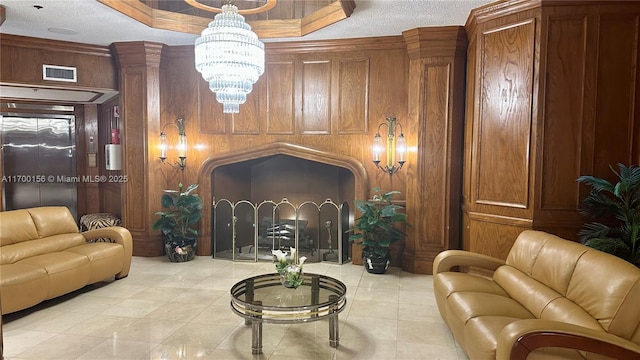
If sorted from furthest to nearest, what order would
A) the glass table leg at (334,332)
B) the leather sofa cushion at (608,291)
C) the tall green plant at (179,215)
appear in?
the tall green plant at (179,215) → the glass table leg at (334,332) → the leather sofa cushion at (608,291)

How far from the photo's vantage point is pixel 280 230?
631cm

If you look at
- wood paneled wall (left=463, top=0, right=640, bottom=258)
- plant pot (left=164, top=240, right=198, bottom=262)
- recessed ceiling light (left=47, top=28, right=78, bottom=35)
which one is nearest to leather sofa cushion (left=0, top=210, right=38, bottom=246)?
plant pot (left=164, top=240, right=198, bottom=262)

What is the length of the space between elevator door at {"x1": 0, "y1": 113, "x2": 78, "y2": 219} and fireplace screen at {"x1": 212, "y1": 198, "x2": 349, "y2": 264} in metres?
2.98

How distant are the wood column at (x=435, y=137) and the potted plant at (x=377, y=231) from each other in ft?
1.05

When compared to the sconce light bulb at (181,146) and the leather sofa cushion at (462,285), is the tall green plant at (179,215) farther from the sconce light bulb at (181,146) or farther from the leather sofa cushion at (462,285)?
the leather sofa cushion at (462,285)

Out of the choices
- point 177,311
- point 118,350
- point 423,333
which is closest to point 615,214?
point 423,333

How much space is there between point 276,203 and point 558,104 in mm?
4016

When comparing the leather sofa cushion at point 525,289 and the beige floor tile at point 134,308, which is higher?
the leather sofa cushion at point 525,289

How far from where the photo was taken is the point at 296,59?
592cm

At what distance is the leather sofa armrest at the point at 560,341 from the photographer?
2176 millimetres

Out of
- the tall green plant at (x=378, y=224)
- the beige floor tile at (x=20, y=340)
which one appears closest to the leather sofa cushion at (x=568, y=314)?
the tall green plant at (x=378, y=224)

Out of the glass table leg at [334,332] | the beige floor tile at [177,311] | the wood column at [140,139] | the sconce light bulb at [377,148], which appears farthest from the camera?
the wood column at [140,139]

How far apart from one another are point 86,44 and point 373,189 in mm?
4362

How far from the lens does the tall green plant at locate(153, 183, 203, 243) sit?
5801mm
